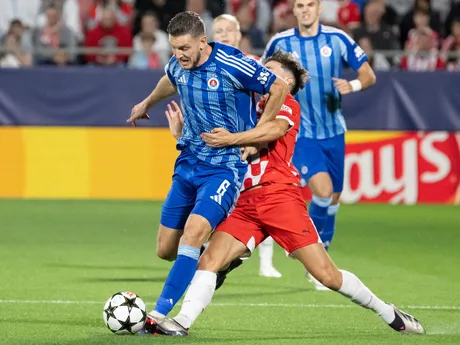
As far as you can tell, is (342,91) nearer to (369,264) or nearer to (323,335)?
(369,264)

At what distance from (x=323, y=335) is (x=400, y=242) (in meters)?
5.55

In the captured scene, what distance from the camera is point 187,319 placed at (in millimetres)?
6609

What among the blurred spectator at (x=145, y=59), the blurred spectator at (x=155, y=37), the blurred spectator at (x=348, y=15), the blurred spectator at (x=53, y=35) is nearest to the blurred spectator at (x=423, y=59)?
the blurred spectator at (x=348, y=15)

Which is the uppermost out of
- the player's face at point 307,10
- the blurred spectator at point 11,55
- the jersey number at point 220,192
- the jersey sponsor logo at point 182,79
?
the player's face at point 307,10

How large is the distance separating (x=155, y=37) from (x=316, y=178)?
7.80 m

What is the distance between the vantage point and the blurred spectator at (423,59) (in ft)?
54.0

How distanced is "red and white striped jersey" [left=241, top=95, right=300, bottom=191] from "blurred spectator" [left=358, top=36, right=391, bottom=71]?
893 centimetres

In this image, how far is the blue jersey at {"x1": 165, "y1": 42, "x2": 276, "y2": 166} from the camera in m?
6.90

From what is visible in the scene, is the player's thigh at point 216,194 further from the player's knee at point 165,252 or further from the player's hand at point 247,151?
the player's knee at point 165,252

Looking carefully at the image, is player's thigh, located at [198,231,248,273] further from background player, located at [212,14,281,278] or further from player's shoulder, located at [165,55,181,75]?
background player, located at [212,14,281,278]

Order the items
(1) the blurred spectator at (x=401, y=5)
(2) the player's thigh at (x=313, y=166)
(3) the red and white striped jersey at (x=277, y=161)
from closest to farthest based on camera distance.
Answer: (3) the red and white striped jersey at (x=277, y=161) < (2) the player's thigh at (x=313, y=166) < (1) the blurred spectator at (x=401, y=5)

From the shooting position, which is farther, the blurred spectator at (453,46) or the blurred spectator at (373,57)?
the blurred spectator at (453,46)

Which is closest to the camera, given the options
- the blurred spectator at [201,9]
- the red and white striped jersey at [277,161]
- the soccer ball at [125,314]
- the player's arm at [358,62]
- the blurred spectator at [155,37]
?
the soccer ball at [125,314]

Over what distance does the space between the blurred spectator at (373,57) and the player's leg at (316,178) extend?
20.6 ft
